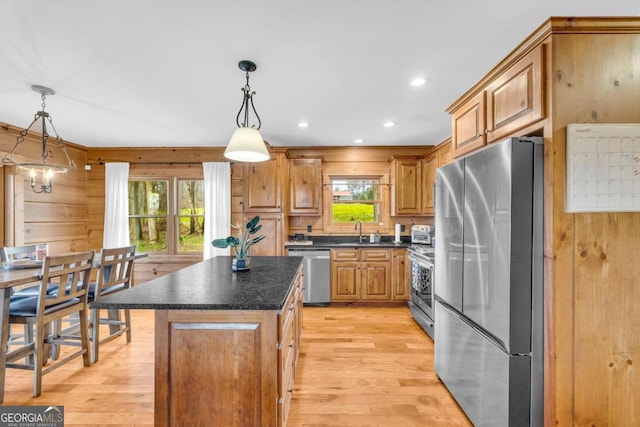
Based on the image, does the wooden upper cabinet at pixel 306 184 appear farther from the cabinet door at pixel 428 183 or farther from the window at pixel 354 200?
the cabinet door at pixel 428 183

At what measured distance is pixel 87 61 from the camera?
84.0 inches

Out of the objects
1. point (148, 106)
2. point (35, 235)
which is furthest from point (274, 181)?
point (35, 235)

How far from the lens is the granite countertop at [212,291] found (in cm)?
132

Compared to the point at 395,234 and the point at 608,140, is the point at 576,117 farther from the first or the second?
the point at 395,234

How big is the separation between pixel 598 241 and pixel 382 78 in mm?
1845

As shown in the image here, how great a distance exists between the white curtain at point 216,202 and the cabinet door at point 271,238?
0.73 metres

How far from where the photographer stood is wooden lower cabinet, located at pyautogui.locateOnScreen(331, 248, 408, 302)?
4.20 m

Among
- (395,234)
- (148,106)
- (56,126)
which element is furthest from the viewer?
(395,234)

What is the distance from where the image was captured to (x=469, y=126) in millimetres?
2148

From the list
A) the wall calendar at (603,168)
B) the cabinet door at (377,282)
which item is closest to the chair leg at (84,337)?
the cabinet door at (377,282)

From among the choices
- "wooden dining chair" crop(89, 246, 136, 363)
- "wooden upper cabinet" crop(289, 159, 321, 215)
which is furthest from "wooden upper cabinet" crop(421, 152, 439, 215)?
"wooden dining chair" crop(89, 246, 136, 363)

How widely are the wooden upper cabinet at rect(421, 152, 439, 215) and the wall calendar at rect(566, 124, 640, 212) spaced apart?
298 cm

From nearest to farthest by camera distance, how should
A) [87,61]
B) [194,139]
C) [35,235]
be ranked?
[87,61]
[35,235]
[194,139]

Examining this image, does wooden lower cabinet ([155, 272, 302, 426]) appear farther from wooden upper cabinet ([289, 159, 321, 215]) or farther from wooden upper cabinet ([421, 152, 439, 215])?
wooden upper cabinet ([421, 152, 439, 215])
